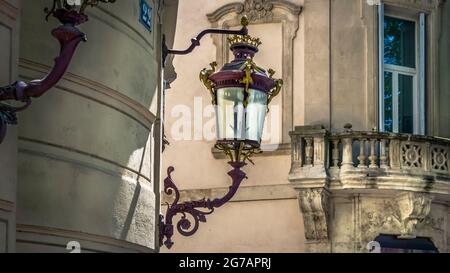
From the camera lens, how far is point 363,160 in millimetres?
23766

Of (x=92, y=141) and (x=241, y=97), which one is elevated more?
(x=241, y=97)

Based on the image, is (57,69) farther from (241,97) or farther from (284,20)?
(284,20)

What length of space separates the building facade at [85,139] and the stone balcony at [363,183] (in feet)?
37.4

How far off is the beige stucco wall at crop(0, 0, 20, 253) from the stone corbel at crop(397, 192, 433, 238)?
51.5 ft

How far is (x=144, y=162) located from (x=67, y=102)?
1792mm

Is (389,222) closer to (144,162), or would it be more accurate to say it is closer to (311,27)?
(311,27)

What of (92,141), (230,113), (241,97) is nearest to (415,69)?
(230,113)

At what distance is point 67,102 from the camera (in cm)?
1034

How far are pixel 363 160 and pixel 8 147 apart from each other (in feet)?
51.2

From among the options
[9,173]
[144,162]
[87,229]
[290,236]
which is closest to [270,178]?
[290,236]

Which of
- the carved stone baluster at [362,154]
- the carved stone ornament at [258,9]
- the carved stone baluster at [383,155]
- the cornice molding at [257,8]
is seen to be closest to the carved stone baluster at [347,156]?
the carved stone baluster at [362,154]
